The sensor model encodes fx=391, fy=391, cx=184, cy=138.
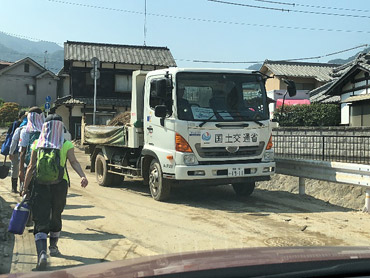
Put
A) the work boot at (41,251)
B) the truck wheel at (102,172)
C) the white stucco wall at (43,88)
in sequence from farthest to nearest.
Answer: the white stucco wall at (43,88) < the truck wheel at (102,172) < the work boot at (41,251)

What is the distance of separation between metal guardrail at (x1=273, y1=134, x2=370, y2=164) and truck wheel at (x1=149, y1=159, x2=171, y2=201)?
3805 millimetres

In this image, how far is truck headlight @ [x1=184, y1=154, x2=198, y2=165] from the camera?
7.71 m

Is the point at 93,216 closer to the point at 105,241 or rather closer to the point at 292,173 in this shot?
the point at 105,241

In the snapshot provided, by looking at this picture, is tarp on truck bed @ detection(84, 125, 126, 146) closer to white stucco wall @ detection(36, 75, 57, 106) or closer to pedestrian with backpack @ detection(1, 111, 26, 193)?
pedestrian with backpack @ detection(1, 111, 26, 193)

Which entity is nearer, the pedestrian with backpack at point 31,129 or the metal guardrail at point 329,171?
the pedestrian with backpack at point 31,129

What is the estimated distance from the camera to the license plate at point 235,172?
789cm

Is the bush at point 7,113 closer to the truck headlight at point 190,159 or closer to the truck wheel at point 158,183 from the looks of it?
the truck wheel at point 158,183

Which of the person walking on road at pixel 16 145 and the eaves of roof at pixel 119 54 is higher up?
the eaves of roof at pixel 119 54

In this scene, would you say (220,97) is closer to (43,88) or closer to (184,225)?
Answer: (184,225)

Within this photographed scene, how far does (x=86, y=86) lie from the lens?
96.6ft

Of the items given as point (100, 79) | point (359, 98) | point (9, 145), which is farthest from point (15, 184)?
point (100, 79)

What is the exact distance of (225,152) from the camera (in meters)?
7.92

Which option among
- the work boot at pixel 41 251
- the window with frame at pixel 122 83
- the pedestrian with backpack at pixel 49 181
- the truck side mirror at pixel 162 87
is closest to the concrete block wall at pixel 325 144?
the truck side mirror at pixel 162 87

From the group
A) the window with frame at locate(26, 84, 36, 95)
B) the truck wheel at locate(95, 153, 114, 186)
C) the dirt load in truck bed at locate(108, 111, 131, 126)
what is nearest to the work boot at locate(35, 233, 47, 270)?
the truck wheel at locate(95, 153, 114, 186)
